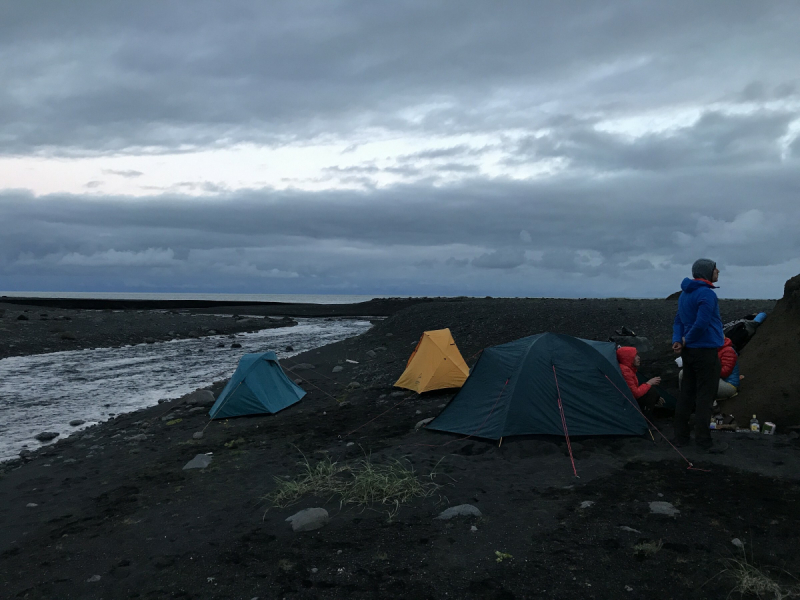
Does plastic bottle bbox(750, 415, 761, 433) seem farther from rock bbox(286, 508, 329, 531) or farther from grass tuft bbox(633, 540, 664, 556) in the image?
rock bbox(286, 508, 329, 531)

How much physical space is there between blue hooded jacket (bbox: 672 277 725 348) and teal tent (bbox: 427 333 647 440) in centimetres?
155

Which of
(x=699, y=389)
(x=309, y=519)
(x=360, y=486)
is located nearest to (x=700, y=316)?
(x=699, y=389)

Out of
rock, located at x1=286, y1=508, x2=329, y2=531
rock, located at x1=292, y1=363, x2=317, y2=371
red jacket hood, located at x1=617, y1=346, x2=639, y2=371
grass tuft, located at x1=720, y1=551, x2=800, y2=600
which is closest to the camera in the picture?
grass tuft, located at x1=720, y1=551, x2=800, y2=600

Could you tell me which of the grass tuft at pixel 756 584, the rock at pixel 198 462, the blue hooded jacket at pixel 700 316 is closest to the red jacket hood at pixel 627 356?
the blue hooded jacket at pixel 700 316

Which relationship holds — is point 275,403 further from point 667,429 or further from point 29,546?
point 667,429

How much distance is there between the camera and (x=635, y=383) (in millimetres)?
9797

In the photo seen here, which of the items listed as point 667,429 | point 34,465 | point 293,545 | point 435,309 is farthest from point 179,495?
point 435,309

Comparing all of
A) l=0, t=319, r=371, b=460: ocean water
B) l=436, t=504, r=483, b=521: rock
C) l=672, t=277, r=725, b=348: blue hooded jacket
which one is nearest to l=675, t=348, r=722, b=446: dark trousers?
l=672, t=277, r=725, b=348: blue hooded jacket

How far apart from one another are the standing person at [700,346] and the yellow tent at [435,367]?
6.04 meters

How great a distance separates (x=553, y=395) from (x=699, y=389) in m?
2.18

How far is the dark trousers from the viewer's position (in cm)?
806

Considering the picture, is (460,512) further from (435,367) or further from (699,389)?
(435,367)

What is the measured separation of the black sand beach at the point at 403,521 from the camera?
16.6ft

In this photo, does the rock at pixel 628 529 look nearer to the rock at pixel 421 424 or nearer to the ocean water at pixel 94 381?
the rock at pixel 421 424
